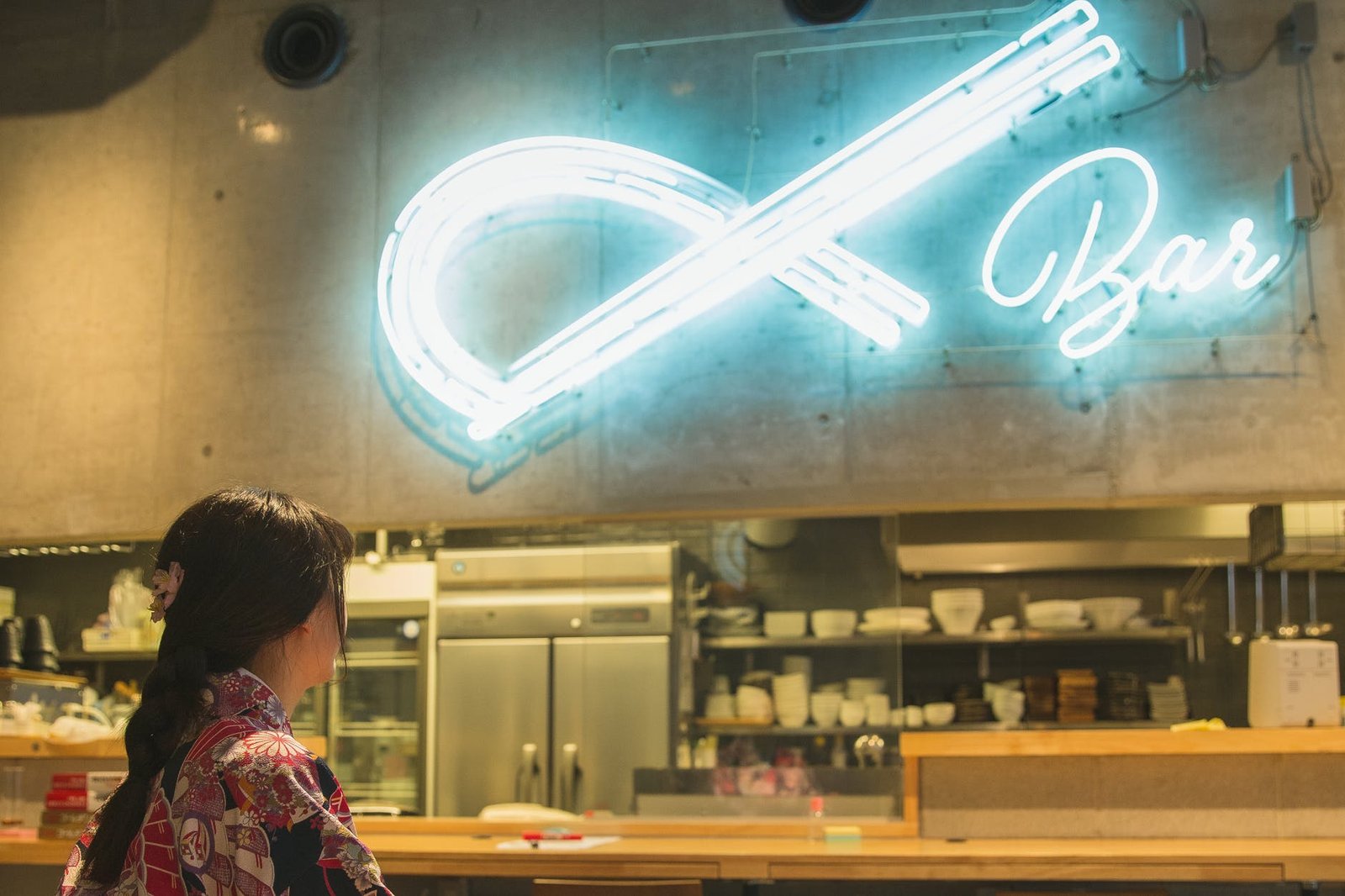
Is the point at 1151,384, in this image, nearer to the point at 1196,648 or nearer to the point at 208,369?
the point at 1196,648

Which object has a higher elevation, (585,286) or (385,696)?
(585,286)

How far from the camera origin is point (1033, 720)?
751 centimetres

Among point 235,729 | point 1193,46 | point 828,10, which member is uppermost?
point 828,10

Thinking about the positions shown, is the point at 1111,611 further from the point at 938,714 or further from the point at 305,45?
the point at 305,45

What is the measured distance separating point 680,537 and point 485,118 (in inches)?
78.5

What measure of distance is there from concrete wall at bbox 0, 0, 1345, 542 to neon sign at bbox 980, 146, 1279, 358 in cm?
9

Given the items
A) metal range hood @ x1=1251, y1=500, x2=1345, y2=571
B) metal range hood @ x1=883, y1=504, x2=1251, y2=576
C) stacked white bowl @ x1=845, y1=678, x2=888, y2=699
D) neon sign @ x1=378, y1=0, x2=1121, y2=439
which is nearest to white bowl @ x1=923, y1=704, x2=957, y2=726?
metal range hood @ x1=883, y1=504, x2=1251, y2=576

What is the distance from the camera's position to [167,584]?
1490mm

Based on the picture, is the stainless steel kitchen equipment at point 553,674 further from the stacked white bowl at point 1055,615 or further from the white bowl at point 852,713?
the stacked white bowl at point 1055,615

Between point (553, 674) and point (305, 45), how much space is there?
10.6ft

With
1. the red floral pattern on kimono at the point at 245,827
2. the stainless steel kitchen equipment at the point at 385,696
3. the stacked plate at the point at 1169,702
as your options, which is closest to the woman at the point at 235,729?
the red floral pattern on kimono at the point at 245,827

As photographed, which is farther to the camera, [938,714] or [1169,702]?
[1169,702]

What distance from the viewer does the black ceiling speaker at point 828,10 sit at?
18.1ft

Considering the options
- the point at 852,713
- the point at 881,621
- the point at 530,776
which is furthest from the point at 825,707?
the point at 530,776
